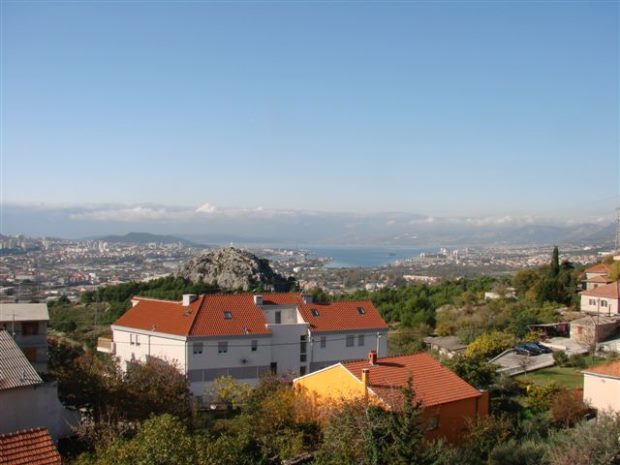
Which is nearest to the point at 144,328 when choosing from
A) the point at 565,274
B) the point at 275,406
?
the point at 275,406

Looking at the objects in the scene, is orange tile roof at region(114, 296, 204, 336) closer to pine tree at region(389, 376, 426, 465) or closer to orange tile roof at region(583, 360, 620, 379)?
orange tile roof at region(583, 360, 620, 379)

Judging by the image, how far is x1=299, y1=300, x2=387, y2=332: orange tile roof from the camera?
3472cm

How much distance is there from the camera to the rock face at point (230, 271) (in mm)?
68875

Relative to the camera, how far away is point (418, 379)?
786 inches

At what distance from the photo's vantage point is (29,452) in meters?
14.3

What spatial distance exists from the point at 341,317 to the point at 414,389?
56.1 feet

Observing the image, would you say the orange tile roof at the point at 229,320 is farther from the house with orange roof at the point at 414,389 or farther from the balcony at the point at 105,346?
the house with orange roof at the point at 414,389

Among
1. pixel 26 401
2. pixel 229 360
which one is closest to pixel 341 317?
pixel 229 360

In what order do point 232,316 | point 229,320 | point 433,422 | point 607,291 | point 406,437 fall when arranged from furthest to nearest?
point 607,291
point 232,316
point 229,320
point 433,422
point 406,437

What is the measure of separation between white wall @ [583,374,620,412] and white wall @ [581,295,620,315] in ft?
80.4

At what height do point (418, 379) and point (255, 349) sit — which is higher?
point (418, 379)

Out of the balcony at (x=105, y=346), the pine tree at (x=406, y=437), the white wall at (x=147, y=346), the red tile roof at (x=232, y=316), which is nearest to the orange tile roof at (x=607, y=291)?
the red tile roof at (x=232, y=316)

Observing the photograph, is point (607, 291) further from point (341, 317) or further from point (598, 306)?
point (341, 317)

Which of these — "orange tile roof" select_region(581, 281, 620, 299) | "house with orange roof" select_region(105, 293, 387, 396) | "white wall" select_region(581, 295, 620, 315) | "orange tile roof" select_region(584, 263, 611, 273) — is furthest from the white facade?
"orange tile roof" select_region(584, 263, 611, 273)
